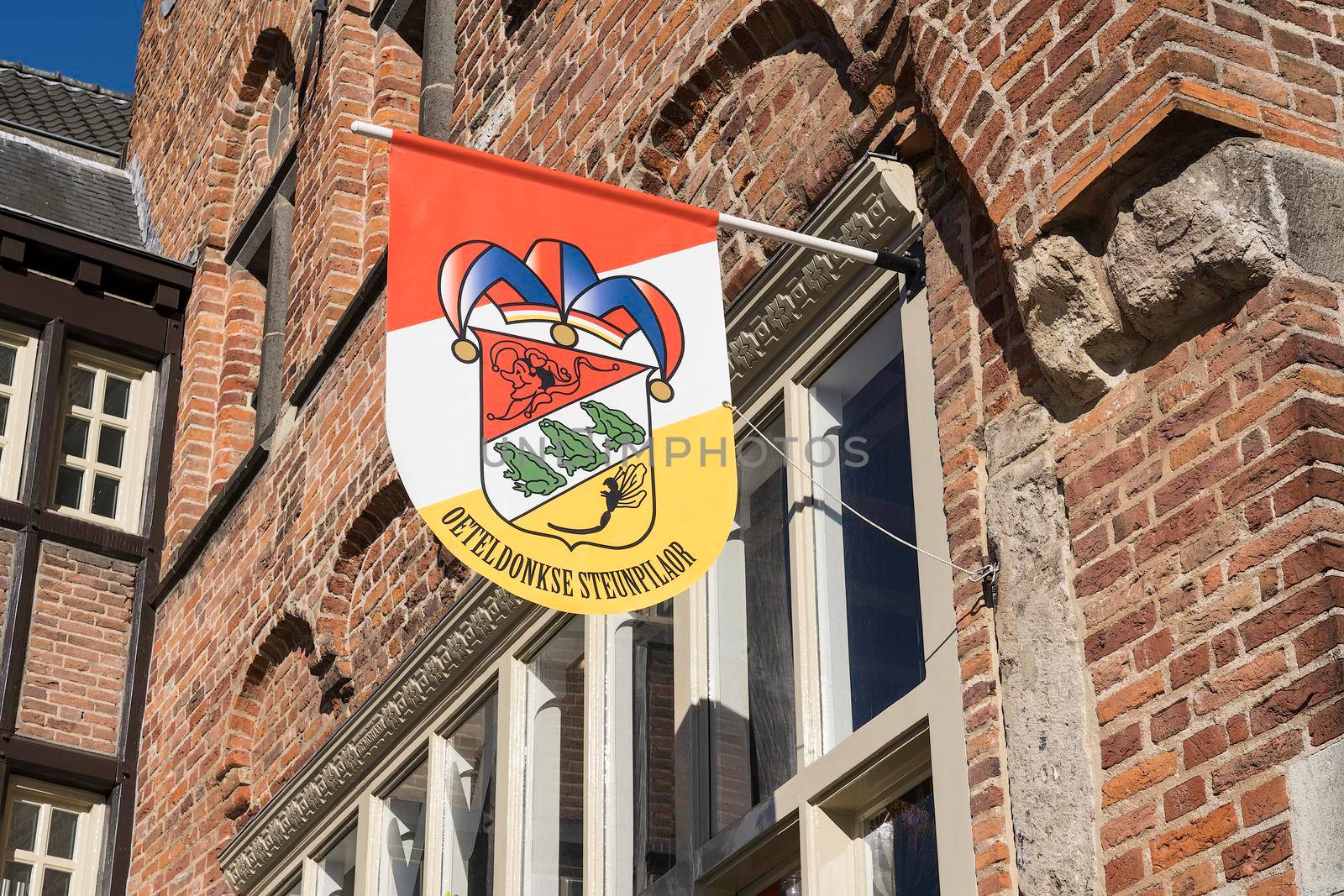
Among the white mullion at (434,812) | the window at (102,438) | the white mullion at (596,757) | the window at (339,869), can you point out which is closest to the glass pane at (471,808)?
the white mullion at (434,812)

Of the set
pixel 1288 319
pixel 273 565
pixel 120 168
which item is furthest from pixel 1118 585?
pixel 120 168

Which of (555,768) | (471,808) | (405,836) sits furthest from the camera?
(405,836)

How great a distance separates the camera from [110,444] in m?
13.0

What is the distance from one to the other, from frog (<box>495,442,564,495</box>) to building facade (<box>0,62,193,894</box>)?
7.62 m

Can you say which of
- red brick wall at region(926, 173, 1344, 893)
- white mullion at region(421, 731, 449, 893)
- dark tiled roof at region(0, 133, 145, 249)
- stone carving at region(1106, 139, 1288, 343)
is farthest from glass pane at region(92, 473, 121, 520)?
stone carving at region(1106, 139, 1288, 343)

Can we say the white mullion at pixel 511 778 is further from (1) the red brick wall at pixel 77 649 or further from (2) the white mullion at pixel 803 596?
(1) the red brick wall at pixel 77 649

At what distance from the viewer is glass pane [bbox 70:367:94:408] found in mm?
12953

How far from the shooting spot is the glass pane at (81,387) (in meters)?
13.0

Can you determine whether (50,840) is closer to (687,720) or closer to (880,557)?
(687,720)

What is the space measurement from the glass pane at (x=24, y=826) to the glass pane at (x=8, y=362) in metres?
2.81

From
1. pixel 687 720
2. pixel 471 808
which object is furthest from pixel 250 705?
pixel 687 720

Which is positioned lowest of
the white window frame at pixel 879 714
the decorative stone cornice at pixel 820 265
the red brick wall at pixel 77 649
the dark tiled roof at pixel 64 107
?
the white window frame at pixel 879 714

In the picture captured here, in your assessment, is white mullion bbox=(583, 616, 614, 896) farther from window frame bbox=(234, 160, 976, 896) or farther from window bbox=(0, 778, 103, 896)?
window bbox=(0, 778, 103, 896)

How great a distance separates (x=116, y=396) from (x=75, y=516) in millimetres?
1022
